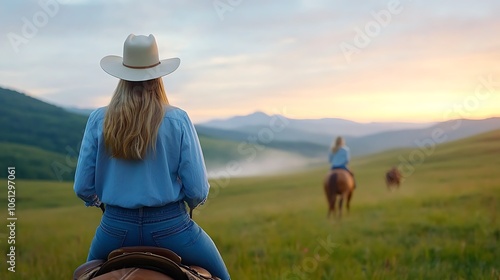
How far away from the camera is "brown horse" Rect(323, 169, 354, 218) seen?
13.0m

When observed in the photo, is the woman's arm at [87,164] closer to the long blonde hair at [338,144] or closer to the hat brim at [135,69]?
the hat brim at [135,69]

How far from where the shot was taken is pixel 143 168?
3.39 meters

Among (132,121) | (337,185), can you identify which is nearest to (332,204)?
(337,185)

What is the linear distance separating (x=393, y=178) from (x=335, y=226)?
6.23 meters

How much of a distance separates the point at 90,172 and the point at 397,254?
246 inches

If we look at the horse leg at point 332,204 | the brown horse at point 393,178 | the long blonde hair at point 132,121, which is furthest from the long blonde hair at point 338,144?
the long blonde hair at point 132,121

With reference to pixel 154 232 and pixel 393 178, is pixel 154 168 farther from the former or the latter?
pixel 393 178

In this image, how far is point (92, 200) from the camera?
3674mm

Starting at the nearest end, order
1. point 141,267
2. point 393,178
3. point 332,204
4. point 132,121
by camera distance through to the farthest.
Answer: point 141,267 → point 132,121 → point 332,204 → point 393,178

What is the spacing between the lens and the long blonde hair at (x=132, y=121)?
327 centimetres

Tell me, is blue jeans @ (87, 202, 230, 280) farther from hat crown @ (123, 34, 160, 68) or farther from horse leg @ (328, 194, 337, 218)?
horse leg @ (328, 194, 337, 218)

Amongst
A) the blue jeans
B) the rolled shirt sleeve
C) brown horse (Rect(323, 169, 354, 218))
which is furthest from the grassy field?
the rolled shirt sleeve

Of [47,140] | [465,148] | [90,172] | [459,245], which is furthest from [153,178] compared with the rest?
[465,148]

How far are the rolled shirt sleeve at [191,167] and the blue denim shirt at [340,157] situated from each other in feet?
30.5
